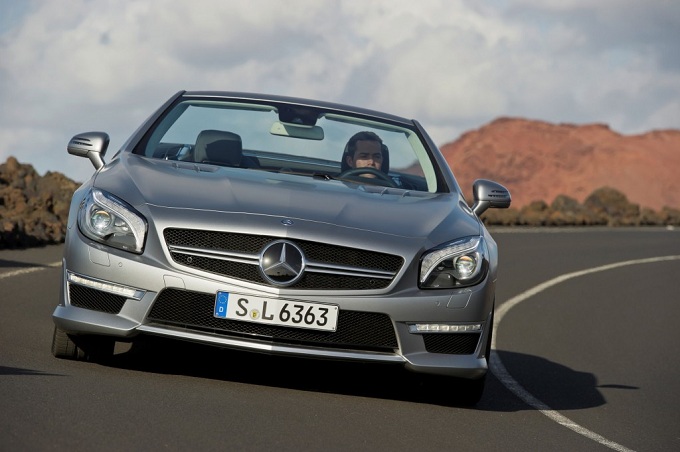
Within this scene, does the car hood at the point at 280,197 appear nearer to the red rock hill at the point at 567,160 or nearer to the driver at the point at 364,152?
the driver at the point at 364,152

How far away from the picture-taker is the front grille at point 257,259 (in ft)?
20.9

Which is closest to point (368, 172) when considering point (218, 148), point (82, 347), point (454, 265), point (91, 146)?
point (218, 148)

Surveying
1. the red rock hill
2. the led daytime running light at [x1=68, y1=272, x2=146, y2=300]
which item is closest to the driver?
the led daytime running light at [x1=68, y1=272, x2=146, y2=300]

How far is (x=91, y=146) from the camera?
7805 millimetres

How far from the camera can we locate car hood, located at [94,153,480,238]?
6633 mm

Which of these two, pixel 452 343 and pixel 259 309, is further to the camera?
pixel 452 343

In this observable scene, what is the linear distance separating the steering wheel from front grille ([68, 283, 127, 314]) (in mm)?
1832

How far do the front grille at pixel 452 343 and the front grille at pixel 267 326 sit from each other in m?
0.21

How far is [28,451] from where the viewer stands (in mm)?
4801

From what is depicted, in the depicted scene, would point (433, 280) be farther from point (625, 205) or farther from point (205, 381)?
point (625, 205)

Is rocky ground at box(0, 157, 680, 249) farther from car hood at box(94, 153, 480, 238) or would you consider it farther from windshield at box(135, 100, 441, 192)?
car hood at box(94, 153, 480, 238)

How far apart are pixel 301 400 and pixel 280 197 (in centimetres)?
101

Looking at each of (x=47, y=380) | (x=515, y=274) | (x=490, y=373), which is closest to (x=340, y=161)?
(x=490, y=373)

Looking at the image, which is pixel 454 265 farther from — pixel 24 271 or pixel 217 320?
pixel 24 271
